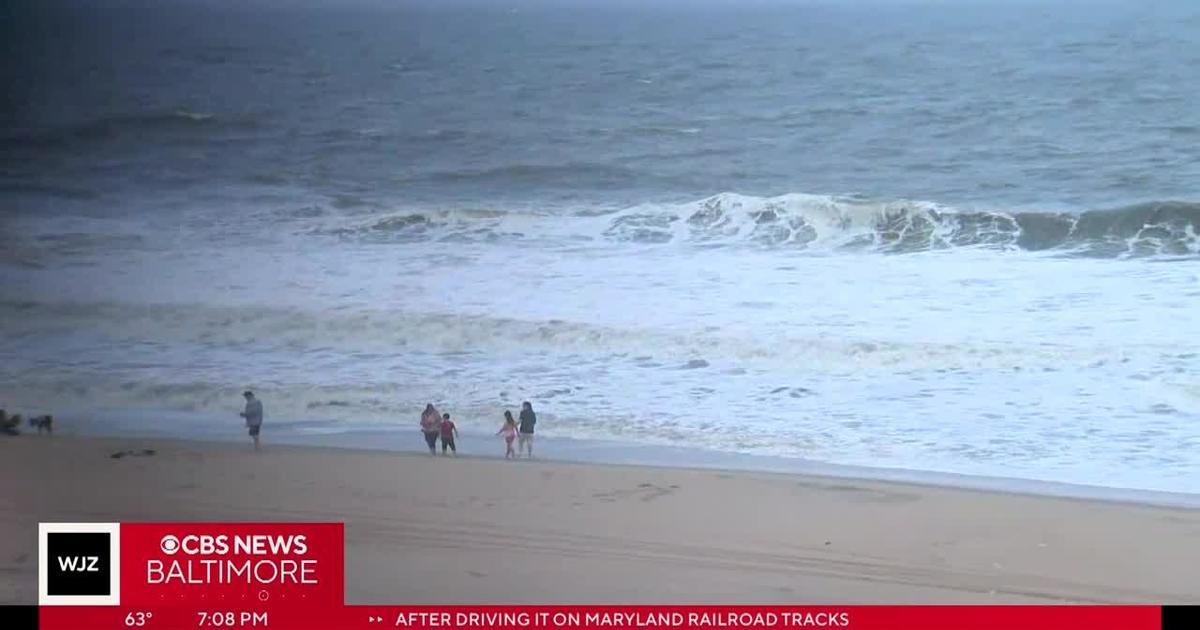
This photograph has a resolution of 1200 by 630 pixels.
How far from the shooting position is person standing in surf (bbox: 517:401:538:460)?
4.37m

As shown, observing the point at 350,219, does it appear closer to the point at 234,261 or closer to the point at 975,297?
the point at 234,261

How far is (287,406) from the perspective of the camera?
15.4ft

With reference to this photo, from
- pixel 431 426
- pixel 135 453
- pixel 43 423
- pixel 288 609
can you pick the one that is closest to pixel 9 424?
pixel 43 423

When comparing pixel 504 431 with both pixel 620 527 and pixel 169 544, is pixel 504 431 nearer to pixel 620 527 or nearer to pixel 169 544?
pixel 620 527

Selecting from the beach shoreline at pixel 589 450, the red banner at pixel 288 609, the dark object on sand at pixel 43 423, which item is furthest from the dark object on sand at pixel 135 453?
the red banner at pixel 288 609

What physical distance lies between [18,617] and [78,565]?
19cm

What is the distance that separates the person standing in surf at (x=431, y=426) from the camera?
173 inches

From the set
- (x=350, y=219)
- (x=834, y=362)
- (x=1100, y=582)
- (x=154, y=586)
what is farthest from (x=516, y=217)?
(x=1100, y=582)

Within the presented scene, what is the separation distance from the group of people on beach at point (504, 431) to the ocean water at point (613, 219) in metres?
0.09

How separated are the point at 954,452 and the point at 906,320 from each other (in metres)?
0.68

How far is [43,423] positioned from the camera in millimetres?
4648

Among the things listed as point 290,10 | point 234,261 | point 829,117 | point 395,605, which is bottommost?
point 395,605

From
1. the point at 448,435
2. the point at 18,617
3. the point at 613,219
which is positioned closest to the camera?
the point at 18,617

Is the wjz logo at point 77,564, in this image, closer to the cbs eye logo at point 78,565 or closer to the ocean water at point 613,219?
the cbs eye logo at point 78,565
